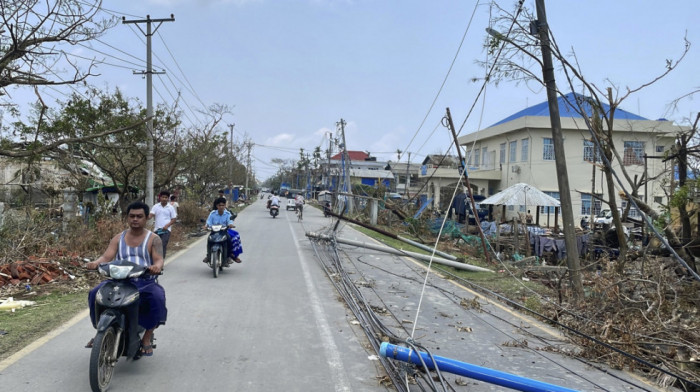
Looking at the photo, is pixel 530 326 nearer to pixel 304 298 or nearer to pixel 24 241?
pixel 304 298

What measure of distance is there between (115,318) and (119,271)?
1.34 ft

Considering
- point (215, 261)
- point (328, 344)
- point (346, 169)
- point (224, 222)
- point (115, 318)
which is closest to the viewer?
point (115, 318)

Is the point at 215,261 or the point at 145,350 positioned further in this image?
the point at 215,261

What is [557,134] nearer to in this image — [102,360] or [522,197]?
[102,360]

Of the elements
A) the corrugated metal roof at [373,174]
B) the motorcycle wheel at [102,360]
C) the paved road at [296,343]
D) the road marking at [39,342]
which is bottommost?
the paved road at [296,343]

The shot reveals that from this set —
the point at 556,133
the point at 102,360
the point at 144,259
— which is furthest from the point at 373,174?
the point at 102,360

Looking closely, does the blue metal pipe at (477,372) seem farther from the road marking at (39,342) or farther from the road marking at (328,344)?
the road marking at (39,342)

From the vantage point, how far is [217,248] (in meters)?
10.7

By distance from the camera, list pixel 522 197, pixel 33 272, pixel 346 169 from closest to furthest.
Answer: pixel 33 272 → pixel 522 197 → pixel 346 169

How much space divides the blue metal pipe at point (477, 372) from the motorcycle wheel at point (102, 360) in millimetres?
2286

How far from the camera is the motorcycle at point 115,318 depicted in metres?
4.21

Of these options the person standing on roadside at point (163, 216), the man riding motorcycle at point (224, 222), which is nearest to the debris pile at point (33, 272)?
the person standing on roadside at point (163, 216)

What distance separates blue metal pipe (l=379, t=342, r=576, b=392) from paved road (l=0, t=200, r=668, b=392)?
1.98ft

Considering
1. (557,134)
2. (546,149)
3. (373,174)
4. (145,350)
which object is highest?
(546,149)
